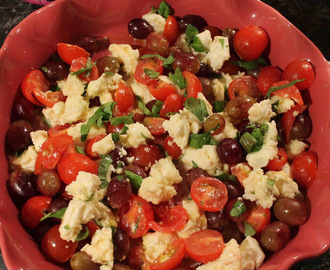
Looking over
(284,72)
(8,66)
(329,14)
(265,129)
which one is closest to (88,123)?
(8,66)

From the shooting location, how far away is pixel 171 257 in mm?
1622

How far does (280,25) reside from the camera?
2053 millimetres

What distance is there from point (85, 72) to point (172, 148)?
1.91 feet

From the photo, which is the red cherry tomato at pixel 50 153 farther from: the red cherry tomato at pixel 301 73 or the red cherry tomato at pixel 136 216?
the red cherry tomato at pixel 301 73

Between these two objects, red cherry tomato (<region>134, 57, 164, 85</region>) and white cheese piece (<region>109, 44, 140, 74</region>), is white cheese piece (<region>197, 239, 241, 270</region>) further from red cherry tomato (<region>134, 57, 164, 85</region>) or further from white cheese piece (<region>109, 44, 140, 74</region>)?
white cheese piece (<region>109, 44, 140, 74</region>)

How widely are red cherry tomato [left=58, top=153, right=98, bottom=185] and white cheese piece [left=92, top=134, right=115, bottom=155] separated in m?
0.06

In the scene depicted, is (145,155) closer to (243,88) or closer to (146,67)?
(146,67)

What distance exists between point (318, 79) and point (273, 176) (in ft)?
1.75

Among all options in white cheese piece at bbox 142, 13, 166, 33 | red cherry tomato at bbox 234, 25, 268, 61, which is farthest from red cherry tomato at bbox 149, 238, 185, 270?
white cheese piece at bbox 142, 13, 166, 33

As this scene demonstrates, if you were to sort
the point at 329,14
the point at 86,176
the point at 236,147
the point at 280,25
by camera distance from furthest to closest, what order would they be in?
the point at 329,14, the point at 280,25, the point at 236,147, the point at 86,176

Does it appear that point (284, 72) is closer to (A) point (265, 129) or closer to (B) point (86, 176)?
(A) point (265, 129)

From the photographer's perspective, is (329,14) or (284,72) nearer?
(284,72)

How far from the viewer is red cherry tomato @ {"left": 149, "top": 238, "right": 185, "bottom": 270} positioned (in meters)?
1.61

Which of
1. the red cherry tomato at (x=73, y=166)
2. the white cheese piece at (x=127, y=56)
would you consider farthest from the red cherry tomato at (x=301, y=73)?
the red cherry tomato at (x=73, y=166)
